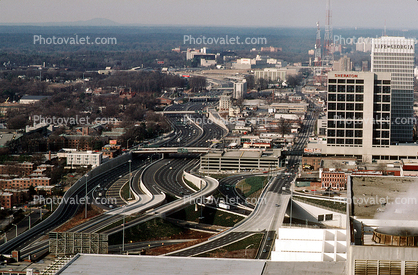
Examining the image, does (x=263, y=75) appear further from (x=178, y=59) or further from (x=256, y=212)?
(x=256, y=212)

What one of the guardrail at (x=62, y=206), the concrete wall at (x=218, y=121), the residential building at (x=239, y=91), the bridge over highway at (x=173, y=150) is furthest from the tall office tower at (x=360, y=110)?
the residential building at (x=239, y=91)

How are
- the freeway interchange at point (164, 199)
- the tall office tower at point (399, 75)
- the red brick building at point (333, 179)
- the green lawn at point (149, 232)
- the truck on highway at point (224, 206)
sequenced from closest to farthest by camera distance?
the freeway interchange at point (164, 199), the green lawn at point (149, 232), the truck on highway at point (224, 206), the red brick building at point (333, 179), the tall office tower at point (399, 75)

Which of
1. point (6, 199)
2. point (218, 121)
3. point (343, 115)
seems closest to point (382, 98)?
point (343, 115)

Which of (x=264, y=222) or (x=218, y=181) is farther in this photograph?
(x=218, y=181)

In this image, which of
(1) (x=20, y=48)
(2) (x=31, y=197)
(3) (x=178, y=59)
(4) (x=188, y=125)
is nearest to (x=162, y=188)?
(2) (x=31, y=197)

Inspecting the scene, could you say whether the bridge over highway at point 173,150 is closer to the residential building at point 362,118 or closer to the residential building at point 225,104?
the residential building at point 362,118

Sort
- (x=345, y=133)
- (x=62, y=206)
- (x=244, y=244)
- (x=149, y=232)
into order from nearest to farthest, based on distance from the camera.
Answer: (x=244, y=244) → (x=149, y=232) → (x=62, y=206) → (x=345, y=133)

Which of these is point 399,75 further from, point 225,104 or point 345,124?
point 225,104

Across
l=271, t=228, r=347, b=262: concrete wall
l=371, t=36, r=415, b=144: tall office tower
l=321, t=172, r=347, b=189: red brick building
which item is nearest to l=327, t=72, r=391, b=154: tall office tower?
l=371, t=36, r=415, b=144: tall office tower
